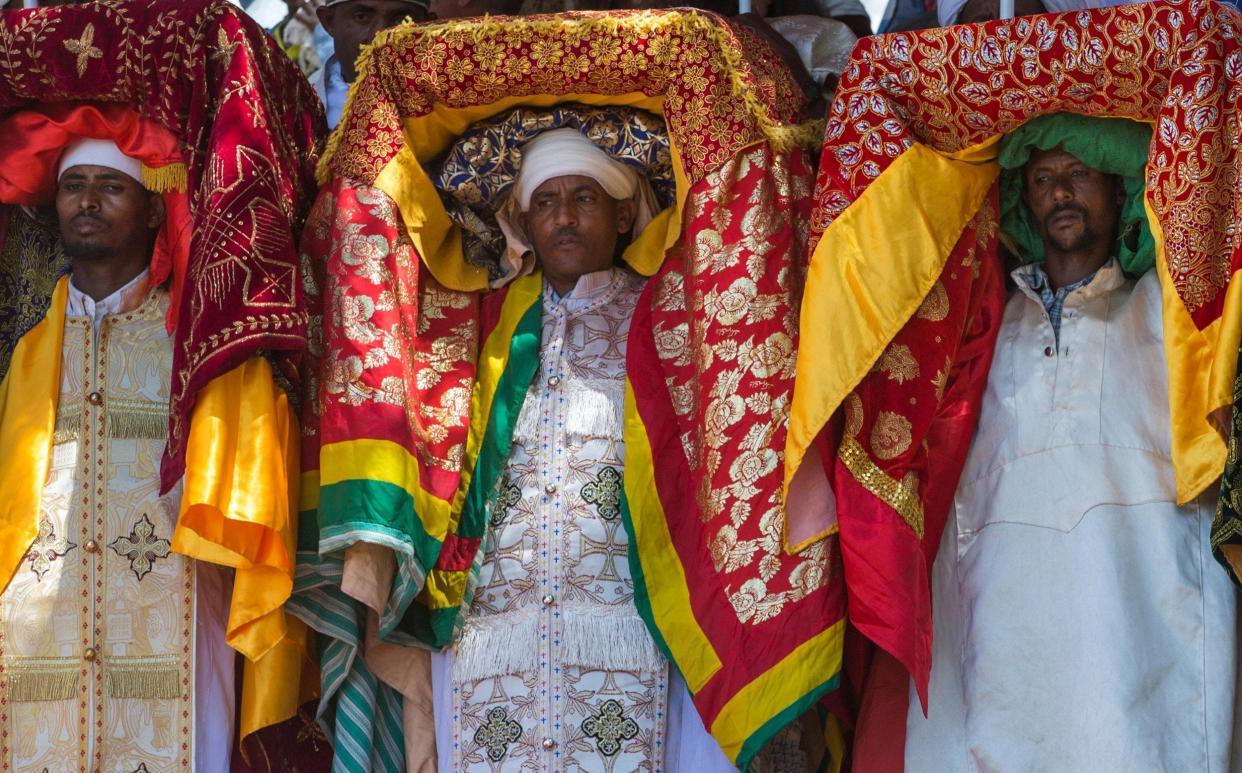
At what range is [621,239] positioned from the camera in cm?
588

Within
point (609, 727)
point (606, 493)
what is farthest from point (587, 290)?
point (609, 727)

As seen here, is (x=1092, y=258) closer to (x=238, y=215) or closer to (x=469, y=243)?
(x=469, y=243)

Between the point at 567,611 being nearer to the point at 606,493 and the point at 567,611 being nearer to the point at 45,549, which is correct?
the point at 606,493

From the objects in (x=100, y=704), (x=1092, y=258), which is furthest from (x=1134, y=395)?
(x=100, y=704)

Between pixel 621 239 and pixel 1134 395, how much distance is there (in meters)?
1.57

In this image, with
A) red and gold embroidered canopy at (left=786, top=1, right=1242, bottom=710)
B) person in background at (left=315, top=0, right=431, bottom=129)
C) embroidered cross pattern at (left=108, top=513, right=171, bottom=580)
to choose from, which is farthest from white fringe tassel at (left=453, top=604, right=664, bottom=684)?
person in background at (left=315, top=0, right=431, bottom=129)

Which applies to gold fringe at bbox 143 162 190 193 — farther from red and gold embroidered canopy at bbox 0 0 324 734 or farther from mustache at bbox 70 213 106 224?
mustache at bbox 70 213 106 224

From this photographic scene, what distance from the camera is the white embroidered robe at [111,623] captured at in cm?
526

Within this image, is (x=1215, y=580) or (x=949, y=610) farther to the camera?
(x=949, y=610)

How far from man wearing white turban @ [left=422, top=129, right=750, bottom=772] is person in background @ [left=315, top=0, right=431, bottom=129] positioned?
105cm

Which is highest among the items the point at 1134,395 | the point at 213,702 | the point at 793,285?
the point at 793,285

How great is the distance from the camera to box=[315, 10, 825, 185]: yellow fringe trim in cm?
532

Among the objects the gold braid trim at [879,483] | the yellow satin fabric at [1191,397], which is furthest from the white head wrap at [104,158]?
the yellow satin fabric at [1191,397]

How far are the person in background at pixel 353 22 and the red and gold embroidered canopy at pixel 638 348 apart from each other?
0.81m
